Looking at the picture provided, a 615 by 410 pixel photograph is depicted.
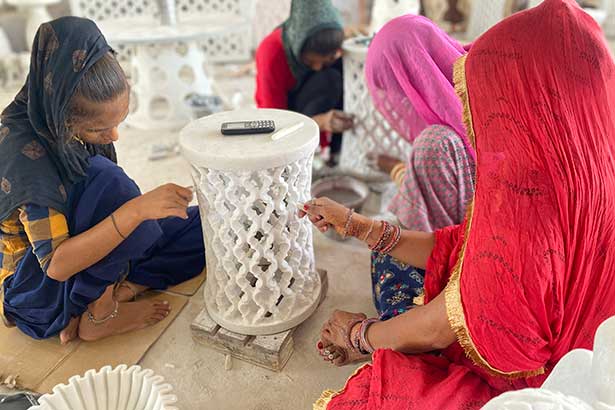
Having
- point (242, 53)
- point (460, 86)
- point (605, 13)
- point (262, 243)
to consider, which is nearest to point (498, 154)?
point (460, 86)

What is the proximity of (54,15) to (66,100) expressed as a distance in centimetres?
355

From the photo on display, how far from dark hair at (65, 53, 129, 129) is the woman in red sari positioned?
31.9 inches

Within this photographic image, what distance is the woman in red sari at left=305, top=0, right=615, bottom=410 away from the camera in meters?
0.89

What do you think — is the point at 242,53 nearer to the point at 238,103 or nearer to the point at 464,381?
the point at 238,103

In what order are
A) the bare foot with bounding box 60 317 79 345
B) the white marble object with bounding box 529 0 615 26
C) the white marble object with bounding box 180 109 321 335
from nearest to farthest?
the white marble object with bounding box 180 109 321 335, the bare foot with bounding box 60 317 79 345, the white marble object with bounding box 529 0 615 26

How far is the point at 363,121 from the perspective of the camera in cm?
230

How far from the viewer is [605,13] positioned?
4289mm

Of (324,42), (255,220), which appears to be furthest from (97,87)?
(324,42)

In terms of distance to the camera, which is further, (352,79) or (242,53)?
(242,53)

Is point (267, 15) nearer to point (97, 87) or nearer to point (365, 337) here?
point (97, 87)

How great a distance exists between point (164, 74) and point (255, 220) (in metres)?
1.98

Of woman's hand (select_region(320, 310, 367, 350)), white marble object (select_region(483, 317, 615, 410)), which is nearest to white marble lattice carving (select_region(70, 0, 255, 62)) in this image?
woman's hand (select_region(320, 310, 367, 350))

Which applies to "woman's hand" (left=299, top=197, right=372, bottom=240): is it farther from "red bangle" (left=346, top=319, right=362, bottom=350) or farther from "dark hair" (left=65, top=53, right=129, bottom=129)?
"dark hair" (left=65, top=53, right=129, bottom=129)

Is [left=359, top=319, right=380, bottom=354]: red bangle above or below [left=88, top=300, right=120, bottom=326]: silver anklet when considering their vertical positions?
above
